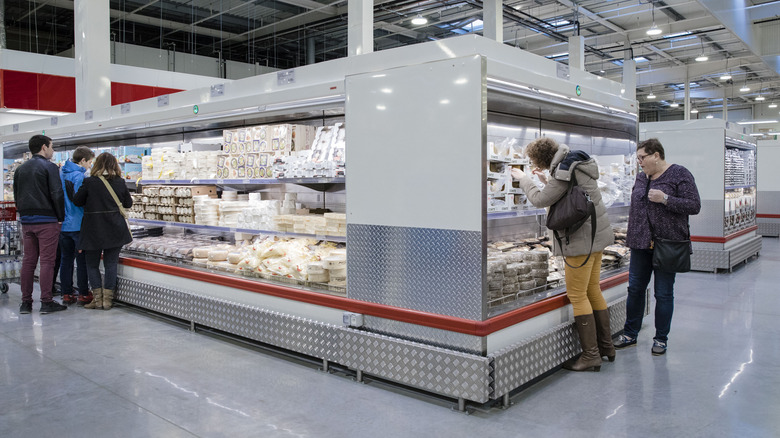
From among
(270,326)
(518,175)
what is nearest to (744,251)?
(518,175)

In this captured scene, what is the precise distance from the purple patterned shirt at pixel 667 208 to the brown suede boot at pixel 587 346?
86 cm

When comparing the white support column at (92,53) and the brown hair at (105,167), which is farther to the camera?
the white support column at (92,53)

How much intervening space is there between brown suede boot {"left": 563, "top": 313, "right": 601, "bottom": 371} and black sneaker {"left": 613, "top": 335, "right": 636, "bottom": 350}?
0.66 meters

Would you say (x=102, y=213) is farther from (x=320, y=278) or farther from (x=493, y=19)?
(x=493, y=19)

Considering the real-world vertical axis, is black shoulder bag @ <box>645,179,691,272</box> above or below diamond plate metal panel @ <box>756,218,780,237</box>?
above

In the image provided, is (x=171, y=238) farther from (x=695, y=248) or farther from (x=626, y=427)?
(x=695, y=248)

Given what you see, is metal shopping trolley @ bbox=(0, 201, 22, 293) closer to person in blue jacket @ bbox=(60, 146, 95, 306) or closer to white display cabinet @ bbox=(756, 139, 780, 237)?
person in blue jacket @ bbox=(60, 146, 95, 306)

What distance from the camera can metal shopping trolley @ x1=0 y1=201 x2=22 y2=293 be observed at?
6.91 m

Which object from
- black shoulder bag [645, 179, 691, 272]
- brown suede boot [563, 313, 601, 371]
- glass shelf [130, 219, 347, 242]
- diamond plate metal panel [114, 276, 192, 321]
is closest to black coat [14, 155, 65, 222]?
glass shelf [130, 219, 347, 242]

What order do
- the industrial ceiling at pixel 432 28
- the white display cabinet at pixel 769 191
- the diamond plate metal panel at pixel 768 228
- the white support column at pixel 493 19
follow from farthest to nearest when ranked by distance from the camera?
the diamond plate metal panel at pixel 768 228, the white display cabinet at pixel 769 191, the industrial ceiling at pixel 432 28, the white support column at pixel 493 19

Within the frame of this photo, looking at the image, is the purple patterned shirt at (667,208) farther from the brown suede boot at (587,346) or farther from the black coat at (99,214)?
the black coat at (99,214)

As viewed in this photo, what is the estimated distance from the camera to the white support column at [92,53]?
8.07m

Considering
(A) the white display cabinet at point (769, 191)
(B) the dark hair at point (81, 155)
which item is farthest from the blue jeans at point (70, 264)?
(A) the white display cabinet at point (769, 191)

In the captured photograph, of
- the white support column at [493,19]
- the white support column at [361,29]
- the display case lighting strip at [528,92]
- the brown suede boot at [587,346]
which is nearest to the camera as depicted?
the display case lighting strip at [528,92]
